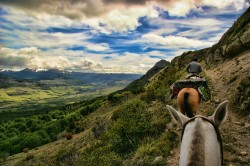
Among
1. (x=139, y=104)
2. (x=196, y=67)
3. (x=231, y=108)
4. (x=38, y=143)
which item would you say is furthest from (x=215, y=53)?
(x=38, y=143)

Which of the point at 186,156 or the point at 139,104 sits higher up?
the point at 186,156

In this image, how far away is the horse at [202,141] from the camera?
8.04ft

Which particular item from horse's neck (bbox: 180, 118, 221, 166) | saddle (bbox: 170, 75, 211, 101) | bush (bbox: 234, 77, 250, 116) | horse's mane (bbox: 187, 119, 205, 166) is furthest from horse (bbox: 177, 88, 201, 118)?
bush (bbox: 234, 77, 250, 116)

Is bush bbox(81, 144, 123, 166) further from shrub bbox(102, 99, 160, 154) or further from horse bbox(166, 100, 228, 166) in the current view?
horse bbox(166, 100, 228, 166)

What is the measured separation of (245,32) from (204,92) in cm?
→ 2352

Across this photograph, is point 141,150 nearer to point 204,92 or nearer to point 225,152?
point 225,152

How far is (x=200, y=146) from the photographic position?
2.51 metres

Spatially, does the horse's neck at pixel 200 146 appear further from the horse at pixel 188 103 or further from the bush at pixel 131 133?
the bush at pixel 131 133

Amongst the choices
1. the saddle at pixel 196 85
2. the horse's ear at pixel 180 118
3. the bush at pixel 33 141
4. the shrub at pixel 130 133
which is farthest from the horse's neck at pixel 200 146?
the bush at pixel 33 141

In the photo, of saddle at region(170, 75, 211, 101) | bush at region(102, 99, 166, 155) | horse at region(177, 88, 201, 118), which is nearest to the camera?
horse at region(177, 88, 201, 118)

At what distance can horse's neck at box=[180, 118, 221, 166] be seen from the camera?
7.99ft

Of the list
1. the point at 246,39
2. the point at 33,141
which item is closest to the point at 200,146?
the point at 246,39

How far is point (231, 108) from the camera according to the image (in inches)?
599

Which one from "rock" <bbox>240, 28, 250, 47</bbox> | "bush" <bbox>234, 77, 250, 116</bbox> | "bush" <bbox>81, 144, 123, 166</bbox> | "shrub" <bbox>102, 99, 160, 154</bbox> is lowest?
"bush" <bbox>81, 144, 123, 166</bbox>
